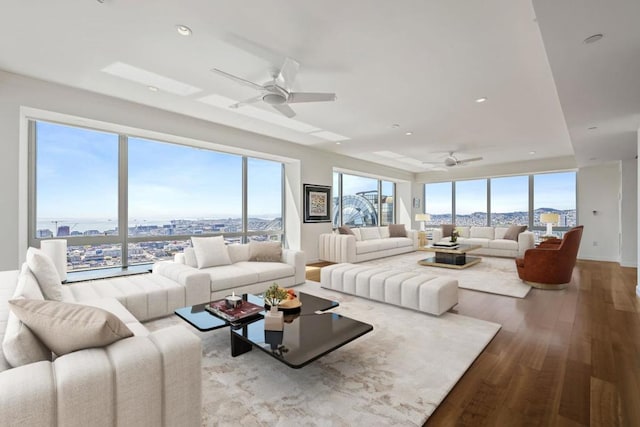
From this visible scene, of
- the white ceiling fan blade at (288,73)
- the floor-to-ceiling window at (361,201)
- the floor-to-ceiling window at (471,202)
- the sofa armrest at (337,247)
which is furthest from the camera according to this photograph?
the floor-to-ceiling window at (471,202)

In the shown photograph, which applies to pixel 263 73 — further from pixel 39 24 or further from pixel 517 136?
pixel 517 136

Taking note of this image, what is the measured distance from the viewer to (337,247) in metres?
6.89

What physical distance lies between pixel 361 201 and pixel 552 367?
287 inches

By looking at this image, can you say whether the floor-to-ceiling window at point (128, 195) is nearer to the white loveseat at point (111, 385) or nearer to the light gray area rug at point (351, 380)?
the light gray area rug at point (351, 380)

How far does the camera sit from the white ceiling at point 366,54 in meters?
2.20

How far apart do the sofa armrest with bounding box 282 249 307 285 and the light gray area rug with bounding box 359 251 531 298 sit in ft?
7.66

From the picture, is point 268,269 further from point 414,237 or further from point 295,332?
point 414,237

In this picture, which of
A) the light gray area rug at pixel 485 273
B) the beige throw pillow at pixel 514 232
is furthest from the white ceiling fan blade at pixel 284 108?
the beige throw pillow at pixel 514 232

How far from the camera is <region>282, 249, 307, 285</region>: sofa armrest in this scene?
476cm

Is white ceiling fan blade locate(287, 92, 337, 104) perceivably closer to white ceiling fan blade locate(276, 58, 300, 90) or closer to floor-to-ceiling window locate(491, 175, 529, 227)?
white ceiling fan blade locate(276, 58, 300, 90)

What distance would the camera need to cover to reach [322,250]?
724 cm

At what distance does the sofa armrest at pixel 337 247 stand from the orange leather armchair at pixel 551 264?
3235 mm

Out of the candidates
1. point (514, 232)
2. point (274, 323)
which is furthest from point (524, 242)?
point (274, 323)

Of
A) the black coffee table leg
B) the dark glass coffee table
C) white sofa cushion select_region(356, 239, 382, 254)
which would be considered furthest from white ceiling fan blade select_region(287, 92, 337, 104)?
white sofa cushion select_region(356, 239, 382, 254)
